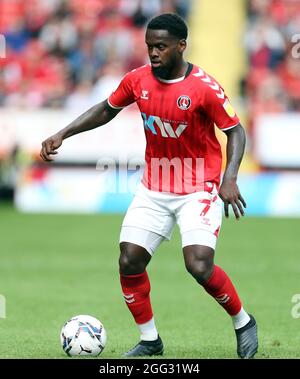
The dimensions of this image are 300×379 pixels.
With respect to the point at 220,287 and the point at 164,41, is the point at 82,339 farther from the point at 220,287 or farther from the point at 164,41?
the point at 164,41

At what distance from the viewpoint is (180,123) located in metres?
7.26

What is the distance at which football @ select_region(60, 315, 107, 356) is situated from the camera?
23.9ft

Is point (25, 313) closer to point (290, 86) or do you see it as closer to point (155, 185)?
point (155, 185)

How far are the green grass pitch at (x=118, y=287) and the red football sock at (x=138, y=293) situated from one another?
0.32 m

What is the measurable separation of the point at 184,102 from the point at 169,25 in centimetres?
53

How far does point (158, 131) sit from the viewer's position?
24.0 ft

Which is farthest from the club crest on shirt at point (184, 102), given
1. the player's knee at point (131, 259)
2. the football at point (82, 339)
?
the football at point (82, 339)

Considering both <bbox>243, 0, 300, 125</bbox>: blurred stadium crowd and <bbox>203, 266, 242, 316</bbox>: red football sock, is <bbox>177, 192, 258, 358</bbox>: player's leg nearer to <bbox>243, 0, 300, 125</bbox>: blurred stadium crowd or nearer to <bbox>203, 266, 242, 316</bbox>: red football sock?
<bbox>203, 266, 242, 316</bbox>: red football sock

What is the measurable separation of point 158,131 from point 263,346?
1.81m

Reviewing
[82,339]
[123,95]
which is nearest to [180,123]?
[123,95]

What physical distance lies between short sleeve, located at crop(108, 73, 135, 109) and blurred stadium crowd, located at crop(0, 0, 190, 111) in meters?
12.1

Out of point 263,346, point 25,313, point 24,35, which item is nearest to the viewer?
point 263,346

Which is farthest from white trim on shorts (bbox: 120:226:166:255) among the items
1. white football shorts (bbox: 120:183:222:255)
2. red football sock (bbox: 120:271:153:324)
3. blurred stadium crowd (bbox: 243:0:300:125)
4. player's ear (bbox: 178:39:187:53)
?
blurred stadium crowd (bbox: 243:0:300:125)
